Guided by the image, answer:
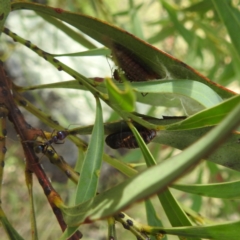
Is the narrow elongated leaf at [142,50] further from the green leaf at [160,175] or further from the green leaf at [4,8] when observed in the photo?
the green leaf at [160,175]

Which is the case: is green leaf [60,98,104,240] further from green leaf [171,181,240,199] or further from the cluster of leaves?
green leaf [171,181,240,199]

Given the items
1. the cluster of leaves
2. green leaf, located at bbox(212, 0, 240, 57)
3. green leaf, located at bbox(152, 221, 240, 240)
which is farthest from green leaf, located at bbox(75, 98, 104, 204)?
green leaf, located at bbox(212, 0, 240, 57)

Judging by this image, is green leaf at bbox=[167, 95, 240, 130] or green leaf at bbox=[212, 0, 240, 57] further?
green leaf at bbox=[212, 0, 240, 57]

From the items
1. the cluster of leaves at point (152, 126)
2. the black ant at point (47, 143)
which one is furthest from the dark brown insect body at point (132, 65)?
the black ant at point (47, 143)

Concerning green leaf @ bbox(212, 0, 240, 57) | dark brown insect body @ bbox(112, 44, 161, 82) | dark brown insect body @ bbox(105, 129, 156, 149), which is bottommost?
dark brown insect body @ bbox(105, 129, 156, 149)

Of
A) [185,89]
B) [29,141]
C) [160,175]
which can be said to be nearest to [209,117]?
[185,89]
